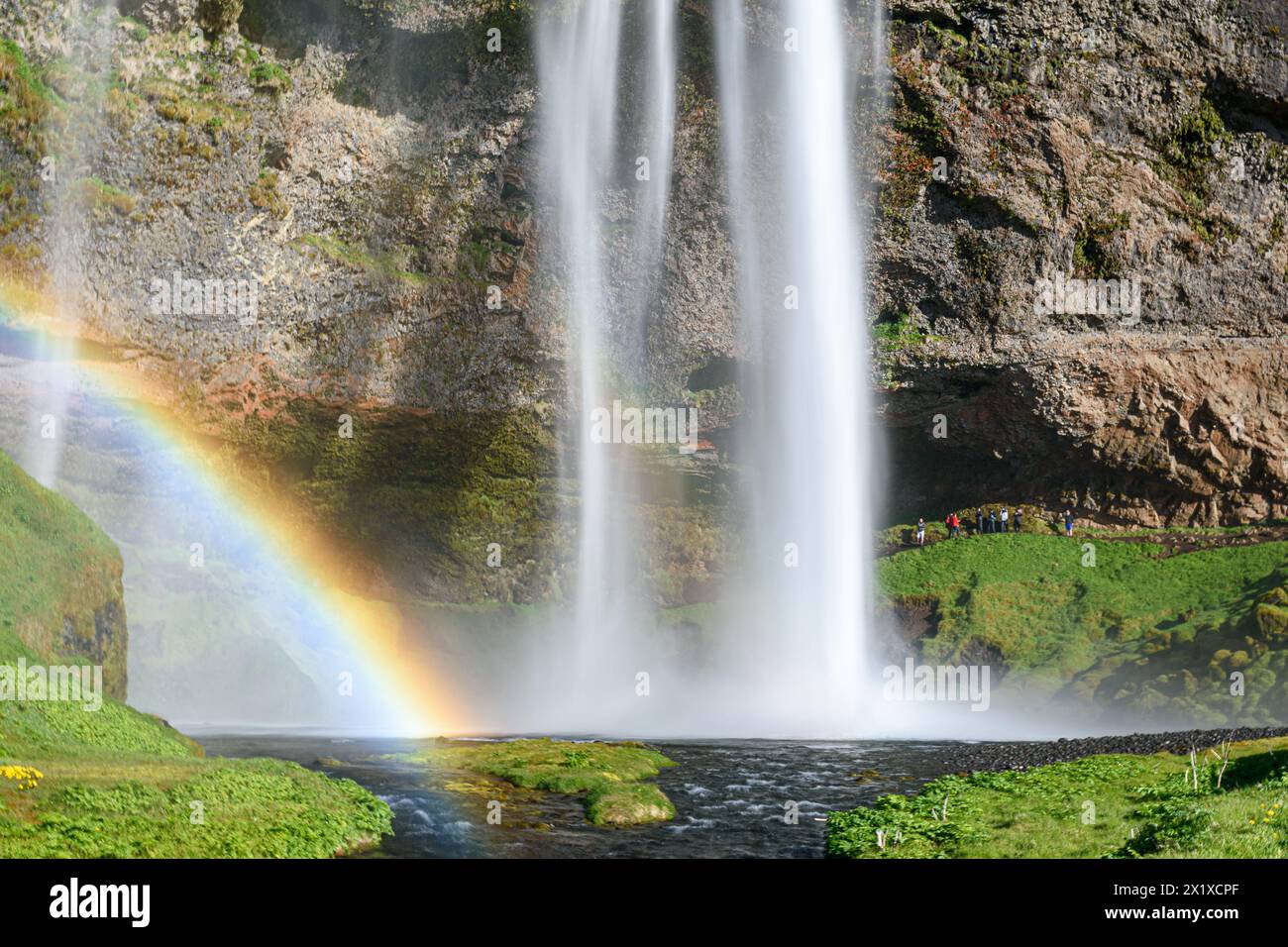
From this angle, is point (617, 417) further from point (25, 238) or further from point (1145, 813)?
point (1145, 813)

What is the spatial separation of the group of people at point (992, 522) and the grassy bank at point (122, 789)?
32784 millimetres

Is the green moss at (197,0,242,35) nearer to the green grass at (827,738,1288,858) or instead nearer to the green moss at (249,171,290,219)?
the green moss at (249,171,290,219)

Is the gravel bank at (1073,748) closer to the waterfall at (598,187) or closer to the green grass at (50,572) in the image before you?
the green grass at (50,572)

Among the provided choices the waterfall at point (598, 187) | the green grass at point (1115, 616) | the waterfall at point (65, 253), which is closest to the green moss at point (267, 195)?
the waterfall at point (65, 253)

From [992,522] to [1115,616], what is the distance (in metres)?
8.45

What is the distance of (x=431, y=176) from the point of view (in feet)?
143

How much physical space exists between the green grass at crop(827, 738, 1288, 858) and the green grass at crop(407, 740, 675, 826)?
3.27 m

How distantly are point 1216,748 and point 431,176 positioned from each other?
3381 cm

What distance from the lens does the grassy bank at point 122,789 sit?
45.9 feet

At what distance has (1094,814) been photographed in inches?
650

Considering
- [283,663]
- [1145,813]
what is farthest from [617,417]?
[1145,813]

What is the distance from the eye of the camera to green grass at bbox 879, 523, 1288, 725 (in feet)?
102

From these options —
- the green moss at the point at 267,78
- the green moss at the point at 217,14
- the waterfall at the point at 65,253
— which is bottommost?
the waterfall at the point at 65,253

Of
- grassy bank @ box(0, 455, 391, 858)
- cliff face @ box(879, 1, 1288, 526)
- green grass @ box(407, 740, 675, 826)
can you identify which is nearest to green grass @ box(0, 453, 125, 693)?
grassy bank @ box(0, 455, 391, 858)
